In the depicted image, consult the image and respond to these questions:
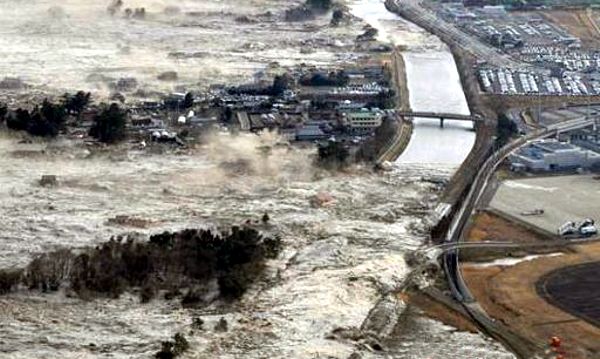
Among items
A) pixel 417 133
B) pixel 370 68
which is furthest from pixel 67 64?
pixel 417 133

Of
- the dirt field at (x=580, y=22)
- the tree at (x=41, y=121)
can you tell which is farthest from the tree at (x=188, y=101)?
the dirt field at (x=580, y=22)

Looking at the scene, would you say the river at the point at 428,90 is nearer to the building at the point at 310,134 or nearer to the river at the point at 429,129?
the river at the point at 429,129

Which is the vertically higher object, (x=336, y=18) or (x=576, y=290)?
(x=576, y=290)

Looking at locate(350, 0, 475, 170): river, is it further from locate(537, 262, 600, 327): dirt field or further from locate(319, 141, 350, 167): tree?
locate(537, 262, 600, 327): dirt field

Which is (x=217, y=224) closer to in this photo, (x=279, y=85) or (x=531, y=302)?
(x=531, y=302)

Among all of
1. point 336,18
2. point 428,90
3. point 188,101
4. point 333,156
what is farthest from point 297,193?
point 336,18

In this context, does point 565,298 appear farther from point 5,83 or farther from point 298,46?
point 298,46

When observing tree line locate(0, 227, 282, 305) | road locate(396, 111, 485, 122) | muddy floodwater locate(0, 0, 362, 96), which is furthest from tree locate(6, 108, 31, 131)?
road locate(396, 111, 485, 122)

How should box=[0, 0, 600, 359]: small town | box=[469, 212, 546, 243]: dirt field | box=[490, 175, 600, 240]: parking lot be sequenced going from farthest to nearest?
box=[490, 175, 600, 240]: parking lot
box=[469, 212, 546, 243]: dirt field
box=[0, 0, 600, 359]: small town
